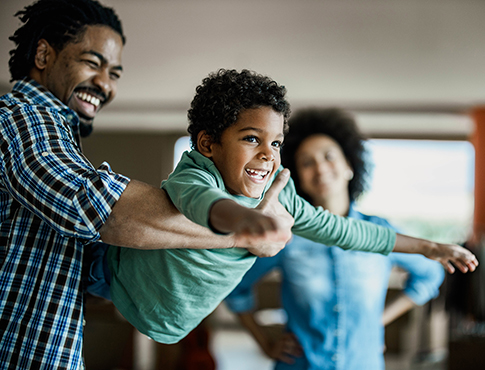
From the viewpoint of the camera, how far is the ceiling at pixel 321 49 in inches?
116

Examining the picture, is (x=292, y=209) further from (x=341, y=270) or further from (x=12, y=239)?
(x=341, y=270)

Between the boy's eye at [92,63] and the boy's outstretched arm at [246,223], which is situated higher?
the boy's eye at [92,63]

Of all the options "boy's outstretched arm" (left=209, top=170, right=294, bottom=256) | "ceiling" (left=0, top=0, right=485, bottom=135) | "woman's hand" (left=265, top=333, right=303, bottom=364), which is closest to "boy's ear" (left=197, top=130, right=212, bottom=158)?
"boy's outstretched arm" (left=209, top=170, right=294, bottom=256)

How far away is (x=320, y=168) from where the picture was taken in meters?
1.32

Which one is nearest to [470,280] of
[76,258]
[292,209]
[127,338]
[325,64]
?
[325,64]

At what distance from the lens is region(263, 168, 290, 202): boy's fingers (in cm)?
57

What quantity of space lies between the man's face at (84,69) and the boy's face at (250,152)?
0.31 metres

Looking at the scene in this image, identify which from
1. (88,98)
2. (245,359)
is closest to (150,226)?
(88,98)

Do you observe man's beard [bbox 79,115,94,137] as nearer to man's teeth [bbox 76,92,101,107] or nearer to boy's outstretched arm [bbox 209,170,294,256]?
man's teeth [bbox 76,92,101,107]

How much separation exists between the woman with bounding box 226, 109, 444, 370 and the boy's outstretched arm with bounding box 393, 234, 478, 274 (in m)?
0.52

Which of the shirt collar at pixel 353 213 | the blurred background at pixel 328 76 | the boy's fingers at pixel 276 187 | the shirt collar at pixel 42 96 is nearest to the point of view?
the boy's fingers at pixel 276 187

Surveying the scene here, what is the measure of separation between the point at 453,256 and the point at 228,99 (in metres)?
0.49

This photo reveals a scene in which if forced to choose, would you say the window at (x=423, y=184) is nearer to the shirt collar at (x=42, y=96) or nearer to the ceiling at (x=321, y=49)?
the ceiling at (x=321, y=49)

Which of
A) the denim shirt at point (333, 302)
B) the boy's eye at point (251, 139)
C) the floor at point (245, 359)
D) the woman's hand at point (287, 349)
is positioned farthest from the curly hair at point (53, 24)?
the floor at point (245, 359)
